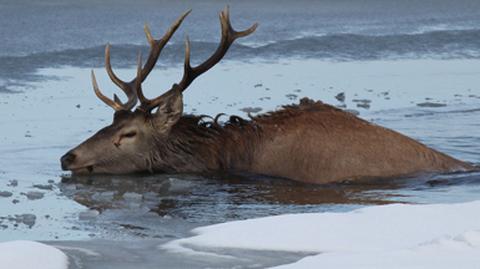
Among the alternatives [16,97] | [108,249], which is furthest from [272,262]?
[16,97]

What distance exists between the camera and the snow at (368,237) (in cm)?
573

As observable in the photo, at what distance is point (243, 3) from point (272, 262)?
519 inches

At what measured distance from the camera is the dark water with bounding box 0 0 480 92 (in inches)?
589

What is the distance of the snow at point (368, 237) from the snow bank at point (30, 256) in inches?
26.5

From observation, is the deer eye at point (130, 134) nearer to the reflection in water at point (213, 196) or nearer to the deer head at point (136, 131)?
the deer head at point (136, 131)

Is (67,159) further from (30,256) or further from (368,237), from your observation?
(30,256)

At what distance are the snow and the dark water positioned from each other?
695 cm

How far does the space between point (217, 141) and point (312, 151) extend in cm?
81

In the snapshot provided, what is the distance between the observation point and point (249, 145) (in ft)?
32.2

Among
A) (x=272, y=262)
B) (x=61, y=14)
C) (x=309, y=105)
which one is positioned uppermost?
(x=61, y=14)

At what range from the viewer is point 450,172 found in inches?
377

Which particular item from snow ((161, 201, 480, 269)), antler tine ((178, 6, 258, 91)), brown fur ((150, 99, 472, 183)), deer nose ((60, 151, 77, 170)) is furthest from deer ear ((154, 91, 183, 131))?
snow ((161, 201, 480, 269))

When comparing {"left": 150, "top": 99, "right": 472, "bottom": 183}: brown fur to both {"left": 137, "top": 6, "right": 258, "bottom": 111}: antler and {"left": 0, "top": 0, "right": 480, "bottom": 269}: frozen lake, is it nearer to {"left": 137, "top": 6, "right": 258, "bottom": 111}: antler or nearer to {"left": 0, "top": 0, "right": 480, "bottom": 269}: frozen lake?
{"left": 0, "top": 0, "right": 480, "bottom": 269}: frozen lake

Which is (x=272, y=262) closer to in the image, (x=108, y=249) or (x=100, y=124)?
(x=108, y=249)
